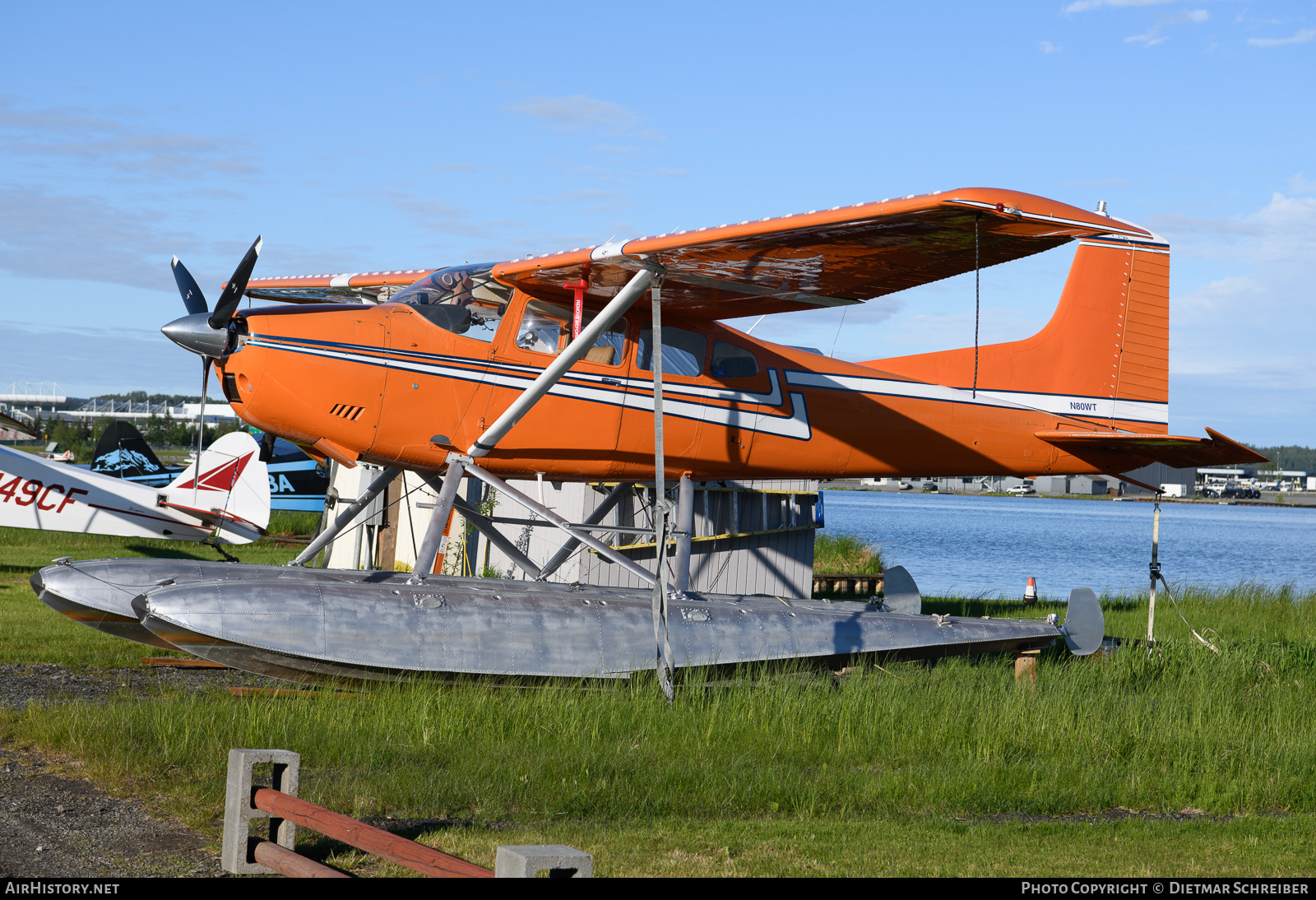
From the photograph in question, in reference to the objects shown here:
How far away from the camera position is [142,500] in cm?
1675

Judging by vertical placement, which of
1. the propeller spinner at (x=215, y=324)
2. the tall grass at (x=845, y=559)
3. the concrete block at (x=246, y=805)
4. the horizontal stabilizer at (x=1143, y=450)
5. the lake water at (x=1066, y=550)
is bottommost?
the lake water at (x=1066, y=550)

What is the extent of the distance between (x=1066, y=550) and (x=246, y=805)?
133ft

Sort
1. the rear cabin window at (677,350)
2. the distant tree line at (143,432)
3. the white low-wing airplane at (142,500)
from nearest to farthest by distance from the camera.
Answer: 1. the rear cabin window at (677,350)
2. the white low-wing airplane at (142,500)
3. the distant tree line at (143,432)

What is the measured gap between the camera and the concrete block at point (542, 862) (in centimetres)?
Answer: 283

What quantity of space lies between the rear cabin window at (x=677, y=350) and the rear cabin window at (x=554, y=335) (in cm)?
22

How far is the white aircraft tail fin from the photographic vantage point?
1633 cm

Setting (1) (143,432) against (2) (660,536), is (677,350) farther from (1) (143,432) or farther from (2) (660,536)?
(1) (143,432)

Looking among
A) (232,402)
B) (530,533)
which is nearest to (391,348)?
(232,402)

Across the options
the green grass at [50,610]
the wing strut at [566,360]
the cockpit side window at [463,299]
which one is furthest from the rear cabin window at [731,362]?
the green grass at [50,610]

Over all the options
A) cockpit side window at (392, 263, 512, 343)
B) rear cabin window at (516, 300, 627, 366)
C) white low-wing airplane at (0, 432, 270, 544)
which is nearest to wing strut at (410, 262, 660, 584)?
rear cabin window at (516, 300, 627, 366)

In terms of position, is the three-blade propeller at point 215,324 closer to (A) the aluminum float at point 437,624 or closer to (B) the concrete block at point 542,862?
(A) the aluminum float at point 437,624

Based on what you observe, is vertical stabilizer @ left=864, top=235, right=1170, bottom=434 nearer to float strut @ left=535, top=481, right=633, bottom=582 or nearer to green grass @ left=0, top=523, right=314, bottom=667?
float strut @ left=535, top=481, right=633, bottom=582

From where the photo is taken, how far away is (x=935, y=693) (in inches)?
303
